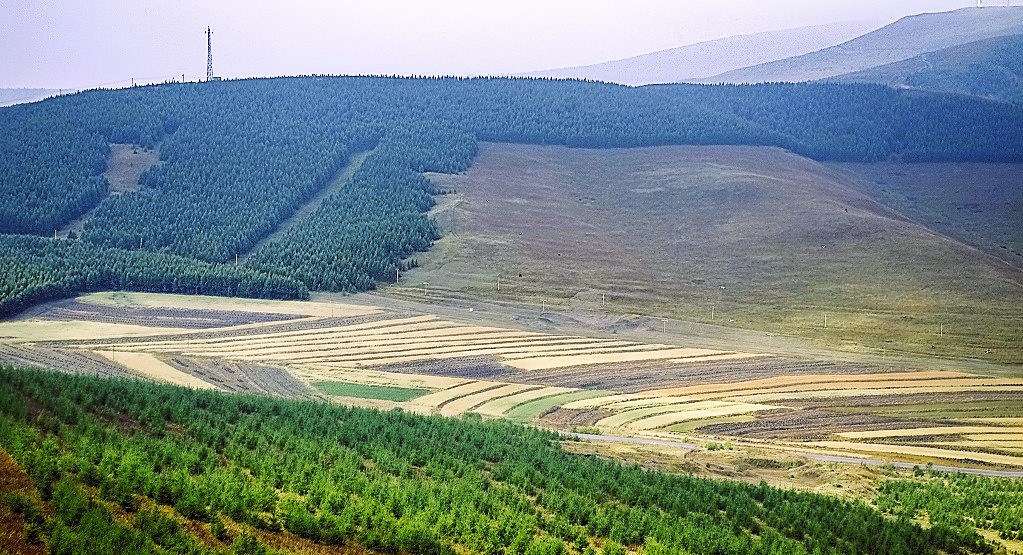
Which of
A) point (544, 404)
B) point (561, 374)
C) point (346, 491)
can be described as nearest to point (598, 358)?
point (561, 374)

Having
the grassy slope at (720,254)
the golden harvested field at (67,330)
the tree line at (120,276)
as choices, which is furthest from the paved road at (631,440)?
the tree line at (120,276)

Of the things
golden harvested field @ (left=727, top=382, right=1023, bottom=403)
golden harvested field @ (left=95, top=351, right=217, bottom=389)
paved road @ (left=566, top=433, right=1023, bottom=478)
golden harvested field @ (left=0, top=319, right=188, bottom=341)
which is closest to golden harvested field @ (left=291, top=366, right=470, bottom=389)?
golden harvested field @ (left=95, top=351, right=217, bottom=389)

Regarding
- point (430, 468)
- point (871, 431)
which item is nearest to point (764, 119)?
point (871, 431)

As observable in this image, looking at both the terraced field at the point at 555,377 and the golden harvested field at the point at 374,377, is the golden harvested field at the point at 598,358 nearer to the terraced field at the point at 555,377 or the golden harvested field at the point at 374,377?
the terraced field at the point at 555,377

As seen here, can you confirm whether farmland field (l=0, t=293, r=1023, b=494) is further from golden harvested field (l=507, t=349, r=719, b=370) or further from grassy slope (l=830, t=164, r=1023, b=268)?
grassy slope (l=830, t=164, r=1023, b=268)

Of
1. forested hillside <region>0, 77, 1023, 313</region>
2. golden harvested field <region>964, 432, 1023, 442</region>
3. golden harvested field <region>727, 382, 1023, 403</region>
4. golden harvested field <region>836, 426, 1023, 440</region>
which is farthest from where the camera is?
forested hillside <region>0, 77, 1023, 313</region>
